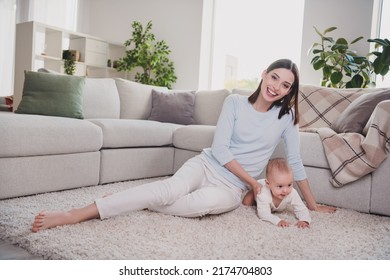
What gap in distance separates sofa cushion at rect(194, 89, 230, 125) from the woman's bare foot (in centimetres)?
200

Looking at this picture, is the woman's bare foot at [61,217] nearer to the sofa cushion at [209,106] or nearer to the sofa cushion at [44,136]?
the sofa cushion at [44,136]

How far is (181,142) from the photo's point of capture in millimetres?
2783

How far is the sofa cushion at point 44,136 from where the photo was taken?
1838 millimetres

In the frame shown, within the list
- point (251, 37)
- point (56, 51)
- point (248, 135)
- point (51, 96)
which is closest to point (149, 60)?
point (56, 51)

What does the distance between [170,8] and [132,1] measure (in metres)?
0.78

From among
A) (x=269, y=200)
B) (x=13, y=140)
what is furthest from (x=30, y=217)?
(x=269, y=200)

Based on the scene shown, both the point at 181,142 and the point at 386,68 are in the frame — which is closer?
the point at 181,142

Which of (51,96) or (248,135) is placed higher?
(51,96)

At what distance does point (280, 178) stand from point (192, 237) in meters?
0.52

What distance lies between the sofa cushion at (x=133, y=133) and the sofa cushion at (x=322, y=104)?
3.41 feet

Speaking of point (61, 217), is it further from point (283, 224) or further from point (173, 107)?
point (173, 107)

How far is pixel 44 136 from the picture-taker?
6.48 feet

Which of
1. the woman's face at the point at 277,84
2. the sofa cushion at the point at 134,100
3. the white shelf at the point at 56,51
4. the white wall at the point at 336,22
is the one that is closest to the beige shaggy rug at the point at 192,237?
the woman's face at the point at 277,84

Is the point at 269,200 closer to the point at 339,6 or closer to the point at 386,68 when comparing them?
the point at 386,68
